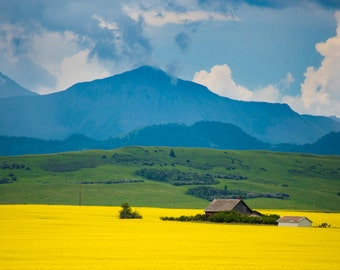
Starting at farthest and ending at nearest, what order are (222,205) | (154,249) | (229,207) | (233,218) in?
(222,205), (229,207), (233,218), (154,249)

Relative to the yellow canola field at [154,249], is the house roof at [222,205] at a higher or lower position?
higher

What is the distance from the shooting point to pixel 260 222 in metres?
97.1

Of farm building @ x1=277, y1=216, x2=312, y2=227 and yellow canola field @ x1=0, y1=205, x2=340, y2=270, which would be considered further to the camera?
farm building @ x1=277, y1=216, x2=312, y2=227

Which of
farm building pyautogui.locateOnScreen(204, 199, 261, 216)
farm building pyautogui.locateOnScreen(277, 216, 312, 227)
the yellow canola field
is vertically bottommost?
the yellow canola field

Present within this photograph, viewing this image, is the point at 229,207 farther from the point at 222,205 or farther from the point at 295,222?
the point at 295,222

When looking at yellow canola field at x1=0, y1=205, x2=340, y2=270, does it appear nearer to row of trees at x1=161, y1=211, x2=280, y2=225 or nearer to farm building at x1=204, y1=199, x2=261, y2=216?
row of trees at x1=161, y1=211, x2=280, y2=225

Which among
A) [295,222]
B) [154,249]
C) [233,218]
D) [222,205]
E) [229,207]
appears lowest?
[154,249]

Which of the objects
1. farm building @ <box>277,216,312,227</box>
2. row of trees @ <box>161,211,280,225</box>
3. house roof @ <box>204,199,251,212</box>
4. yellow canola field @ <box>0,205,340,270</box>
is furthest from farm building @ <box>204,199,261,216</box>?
yellow canola field @ <box>0,205,340,270</box>

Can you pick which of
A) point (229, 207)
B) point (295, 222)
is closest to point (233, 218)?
point (295, 222)

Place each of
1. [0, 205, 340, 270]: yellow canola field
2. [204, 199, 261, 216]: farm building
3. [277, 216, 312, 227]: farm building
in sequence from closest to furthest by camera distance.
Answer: [0, 205, 340, 270]: yellow canola field → [277, 216, 312, 227]: farm building → [204, 199, 261, 216]: farm building

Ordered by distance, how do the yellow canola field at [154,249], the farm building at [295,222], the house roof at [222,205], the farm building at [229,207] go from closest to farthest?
the yellow canola field at [154,249] < the farm building at [295,222] < the farm building at [229,207] < the house roof at [222,205]

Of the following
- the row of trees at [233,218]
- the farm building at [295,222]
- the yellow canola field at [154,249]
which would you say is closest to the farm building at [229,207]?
the row of trees at [233,218]

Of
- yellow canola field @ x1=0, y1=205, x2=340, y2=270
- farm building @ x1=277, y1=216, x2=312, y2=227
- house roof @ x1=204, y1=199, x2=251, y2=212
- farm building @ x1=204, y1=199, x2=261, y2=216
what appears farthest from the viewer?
house roof @ x1=204, y1=199, x2=251, y2=212

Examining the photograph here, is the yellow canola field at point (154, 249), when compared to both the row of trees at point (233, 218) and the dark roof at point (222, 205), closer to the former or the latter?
the row of trees at point (233, 218)
